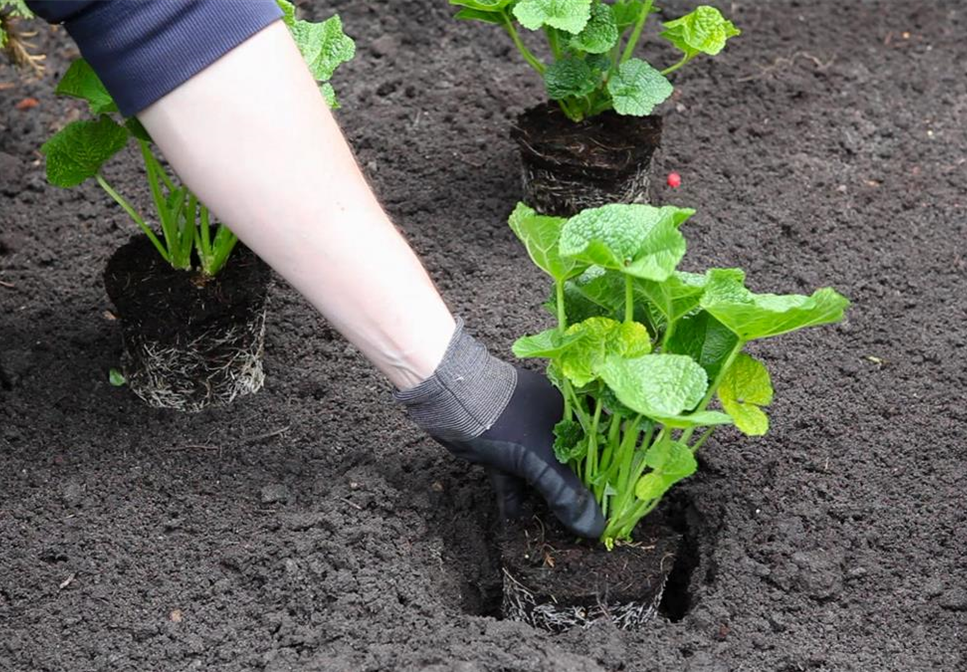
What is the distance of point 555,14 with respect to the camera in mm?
2029

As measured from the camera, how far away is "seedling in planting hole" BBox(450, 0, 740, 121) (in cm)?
205

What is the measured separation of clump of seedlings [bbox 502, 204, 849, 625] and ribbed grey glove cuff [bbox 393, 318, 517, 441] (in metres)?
0.11

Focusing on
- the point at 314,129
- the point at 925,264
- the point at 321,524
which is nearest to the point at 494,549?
the point at 321,524

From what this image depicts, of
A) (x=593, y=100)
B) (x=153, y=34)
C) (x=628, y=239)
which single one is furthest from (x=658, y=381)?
(x=593, y=100)

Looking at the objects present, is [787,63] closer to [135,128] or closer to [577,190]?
[577,190]

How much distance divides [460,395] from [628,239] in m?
0.33

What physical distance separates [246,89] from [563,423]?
0.60m

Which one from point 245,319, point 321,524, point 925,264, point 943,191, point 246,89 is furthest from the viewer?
point 943,191

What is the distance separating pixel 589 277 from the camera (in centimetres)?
166

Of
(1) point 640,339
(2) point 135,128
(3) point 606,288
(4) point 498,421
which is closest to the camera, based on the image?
(1) point 640,339

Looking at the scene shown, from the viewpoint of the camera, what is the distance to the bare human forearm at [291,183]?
4.75 ft

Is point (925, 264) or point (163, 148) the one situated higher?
point (163, 148)

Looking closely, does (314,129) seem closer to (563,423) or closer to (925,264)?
(563,423)

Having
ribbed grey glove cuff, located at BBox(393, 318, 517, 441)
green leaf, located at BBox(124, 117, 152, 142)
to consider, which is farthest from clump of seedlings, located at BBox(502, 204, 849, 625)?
green leaf, located at BBox(124, 117, 152, 142)
